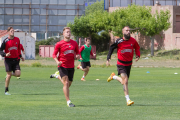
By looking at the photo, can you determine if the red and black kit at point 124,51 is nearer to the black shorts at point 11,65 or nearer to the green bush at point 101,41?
the black shorts at point 11,65

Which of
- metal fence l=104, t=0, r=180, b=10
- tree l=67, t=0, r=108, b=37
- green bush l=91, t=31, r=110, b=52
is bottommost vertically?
green bush l=91, t=31, r=110, b=52

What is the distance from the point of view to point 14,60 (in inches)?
537

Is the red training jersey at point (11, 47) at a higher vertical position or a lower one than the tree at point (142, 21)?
lower

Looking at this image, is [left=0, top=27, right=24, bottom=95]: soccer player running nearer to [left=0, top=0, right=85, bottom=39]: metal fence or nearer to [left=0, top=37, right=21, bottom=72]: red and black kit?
[left=0, top=37, right=21, bottom=72]: red and black kit

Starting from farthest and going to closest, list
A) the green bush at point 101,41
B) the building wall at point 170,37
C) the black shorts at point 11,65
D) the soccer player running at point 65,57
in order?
the green bush at point 101,41, the building wall at point 170,37, the black shorts at point 11,65, the soccer player running at point 65,57

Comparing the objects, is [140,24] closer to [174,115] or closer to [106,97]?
[106,97]

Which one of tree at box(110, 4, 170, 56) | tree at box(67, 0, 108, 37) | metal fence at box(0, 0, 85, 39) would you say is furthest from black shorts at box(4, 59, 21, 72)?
metal fence at box(0, 0, 85, 39)

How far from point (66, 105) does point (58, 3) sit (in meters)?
69.7

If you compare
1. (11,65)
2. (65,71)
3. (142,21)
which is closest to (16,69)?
(11,65)

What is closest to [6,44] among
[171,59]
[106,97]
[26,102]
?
[26,102]

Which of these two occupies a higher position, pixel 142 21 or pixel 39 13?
pixel 39 13

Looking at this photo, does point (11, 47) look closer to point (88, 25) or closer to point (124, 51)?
point (124, 51)

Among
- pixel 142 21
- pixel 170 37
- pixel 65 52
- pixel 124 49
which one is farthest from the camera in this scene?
pixel 170 37

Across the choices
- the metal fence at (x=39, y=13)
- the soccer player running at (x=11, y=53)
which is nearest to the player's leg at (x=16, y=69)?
the soccer player running at (x=11, y=53)
